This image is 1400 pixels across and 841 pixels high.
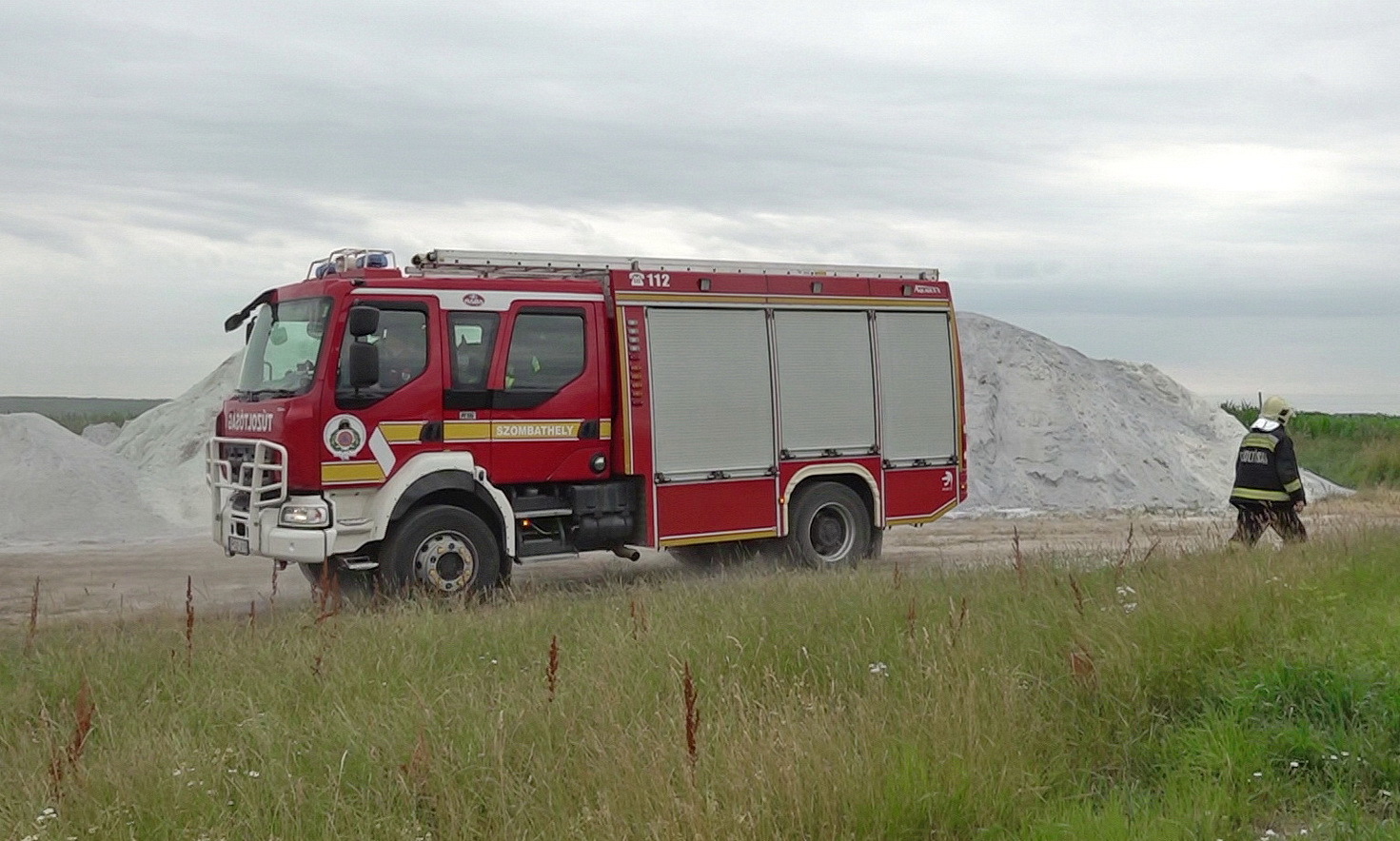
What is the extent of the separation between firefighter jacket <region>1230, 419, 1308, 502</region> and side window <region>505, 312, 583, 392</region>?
19.0 feet

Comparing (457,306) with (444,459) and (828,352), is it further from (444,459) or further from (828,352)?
(828,352)

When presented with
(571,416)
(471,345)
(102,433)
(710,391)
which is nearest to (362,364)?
(471,345)

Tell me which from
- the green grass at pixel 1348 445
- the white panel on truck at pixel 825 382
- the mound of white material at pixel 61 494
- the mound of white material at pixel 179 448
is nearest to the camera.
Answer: the white panel on truck at pixel 825 382

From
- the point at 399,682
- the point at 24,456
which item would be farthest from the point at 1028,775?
the point at 24,456

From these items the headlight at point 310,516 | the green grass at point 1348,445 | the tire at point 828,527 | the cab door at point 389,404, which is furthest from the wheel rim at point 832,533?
the green grass at point 1348,445

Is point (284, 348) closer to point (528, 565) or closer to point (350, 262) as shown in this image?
point (350, 262)

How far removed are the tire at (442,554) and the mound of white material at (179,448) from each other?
9.62 meters

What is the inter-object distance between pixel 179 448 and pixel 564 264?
585 inches

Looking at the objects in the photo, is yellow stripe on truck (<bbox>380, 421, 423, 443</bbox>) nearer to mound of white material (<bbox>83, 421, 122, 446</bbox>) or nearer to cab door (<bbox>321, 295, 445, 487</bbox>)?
cab door (<bbox>321, 295, 445, 487</bbox>)

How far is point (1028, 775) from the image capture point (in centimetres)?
532

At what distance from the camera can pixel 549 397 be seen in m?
11.9

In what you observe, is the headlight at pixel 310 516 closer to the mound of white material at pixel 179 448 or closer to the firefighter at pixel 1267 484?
the firefighter at pixel 1267 484

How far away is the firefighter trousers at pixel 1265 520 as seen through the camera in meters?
11.5

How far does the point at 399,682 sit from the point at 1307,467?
87.6ft
